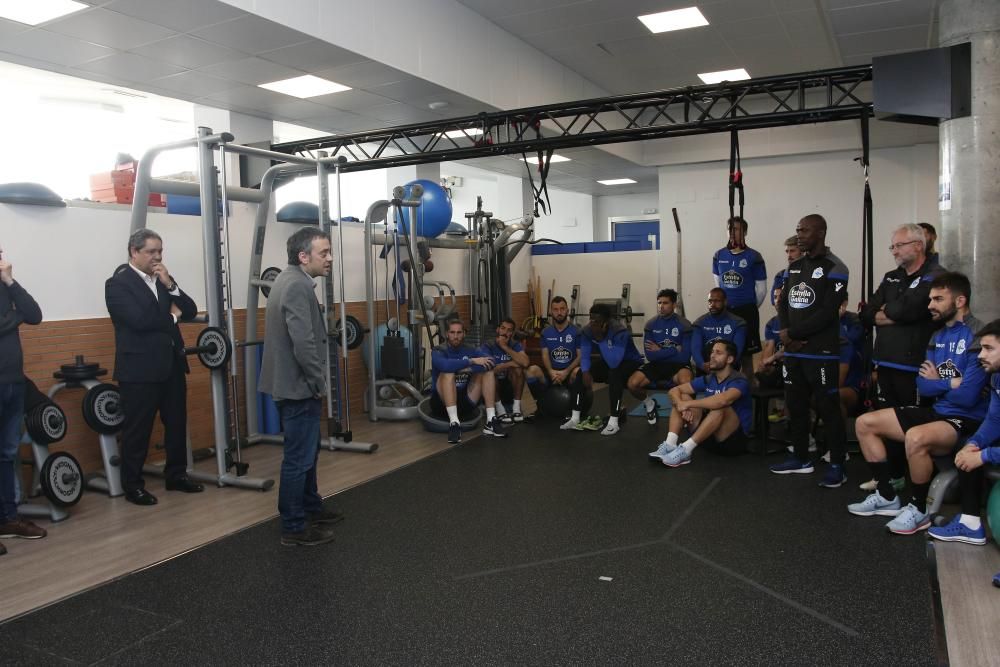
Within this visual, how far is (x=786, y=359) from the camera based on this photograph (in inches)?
175

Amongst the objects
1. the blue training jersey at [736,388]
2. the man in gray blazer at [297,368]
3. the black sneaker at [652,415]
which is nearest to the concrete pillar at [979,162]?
the blue training jersey at [736,388]

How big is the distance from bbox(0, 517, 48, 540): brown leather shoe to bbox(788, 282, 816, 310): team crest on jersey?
13.9ft

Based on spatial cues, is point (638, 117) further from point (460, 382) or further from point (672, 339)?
point (460, 382)

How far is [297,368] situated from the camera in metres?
3.37

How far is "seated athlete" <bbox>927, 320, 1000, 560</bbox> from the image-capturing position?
3.09 m

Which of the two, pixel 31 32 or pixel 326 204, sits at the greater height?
pixel 31 32

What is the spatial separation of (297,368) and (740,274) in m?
4.16

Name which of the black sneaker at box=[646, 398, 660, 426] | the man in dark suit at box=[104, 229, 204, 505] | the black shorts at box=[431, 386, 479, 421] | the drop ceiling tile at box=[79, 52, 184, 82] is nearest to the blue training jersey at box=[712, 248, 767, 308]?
the black sneaker at box=[646, 398, 660, 426]

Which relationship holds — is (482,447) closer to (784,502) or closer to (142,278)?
(784,502)

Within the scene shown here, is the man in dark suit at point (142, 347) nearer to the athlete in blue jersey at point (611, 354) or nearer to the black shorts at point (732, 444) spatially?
the athlete in blue jersey at point (611, 354)

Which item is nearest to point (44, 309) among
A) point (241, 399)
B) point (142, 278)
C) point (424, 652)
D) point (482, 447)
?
point (142, 278)

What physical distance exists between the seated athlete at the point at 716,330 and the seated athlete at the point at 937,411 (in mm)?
1960

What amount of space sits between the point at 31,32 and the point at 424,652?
4944mm

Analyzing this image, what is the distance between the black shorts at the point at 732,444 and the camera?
194 inches
